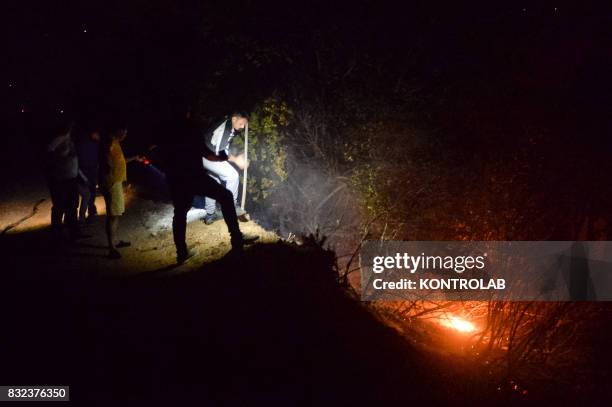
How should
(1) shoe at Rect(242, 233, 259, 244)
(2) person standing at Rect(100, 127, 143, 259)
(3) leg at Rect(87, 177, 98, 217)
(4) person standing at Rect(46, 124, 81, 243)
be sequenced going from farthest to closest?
(3) leg at Rect(87, 177, 98, 217) → (1) shoe at Rect(242, 233, 259, 244) → (4) person standing at Rect(46, 124, 81, 243) → (2) person standing at Rect(100, 127, 143, 259)

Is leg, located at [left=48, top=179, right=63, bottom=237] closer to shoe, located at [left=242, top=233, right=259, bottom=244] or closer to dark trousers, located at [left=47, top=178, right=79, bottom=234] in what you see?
dark trousers, located at [left=47, top=178, right=79, bottom=234]

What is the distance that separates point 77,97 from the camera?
1481 centimetres

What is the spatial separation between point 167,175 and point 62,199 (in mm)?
2193

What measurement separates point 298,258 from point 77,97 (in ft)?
43.4

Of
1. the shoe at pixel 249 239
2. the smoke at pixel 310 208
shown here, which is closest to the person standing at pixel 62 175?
the shoe at pixel 249 239

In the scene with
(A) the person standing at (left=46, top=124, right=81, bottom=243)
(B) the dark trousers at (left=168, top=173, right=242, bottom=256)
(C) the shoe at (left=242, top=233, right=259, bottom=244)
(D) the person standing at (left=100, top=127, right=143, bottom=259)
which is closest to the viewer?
(B) the dark trousers at (left=168, top=173, right=242, bottom=256)

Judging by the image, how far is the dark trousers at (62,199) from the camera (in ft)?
19.8

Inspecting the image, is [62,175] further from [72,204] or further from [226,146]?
[226,146]

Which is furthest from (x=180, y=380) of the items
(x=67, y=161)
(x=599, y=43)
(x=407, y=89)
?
(x=599, y=43)

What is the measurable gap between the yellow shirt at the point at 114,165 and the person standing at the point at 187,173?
3.27 feet

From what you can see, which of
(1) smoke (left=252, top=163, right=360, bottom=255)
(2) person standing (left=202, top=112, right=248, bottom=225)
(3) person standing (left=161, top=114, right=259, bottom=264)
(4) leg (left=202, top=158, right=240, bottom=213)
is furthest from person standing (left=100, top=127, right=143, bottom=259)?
(1) smoke (left=252, top=163, right=360, bottom=255)

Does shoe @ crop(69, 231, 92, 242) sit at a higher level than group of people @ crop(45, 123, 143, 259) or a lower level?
lower

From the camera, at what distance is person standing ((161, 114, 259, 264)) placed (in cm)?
494

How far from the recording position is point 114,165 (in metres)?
→ 5.59
